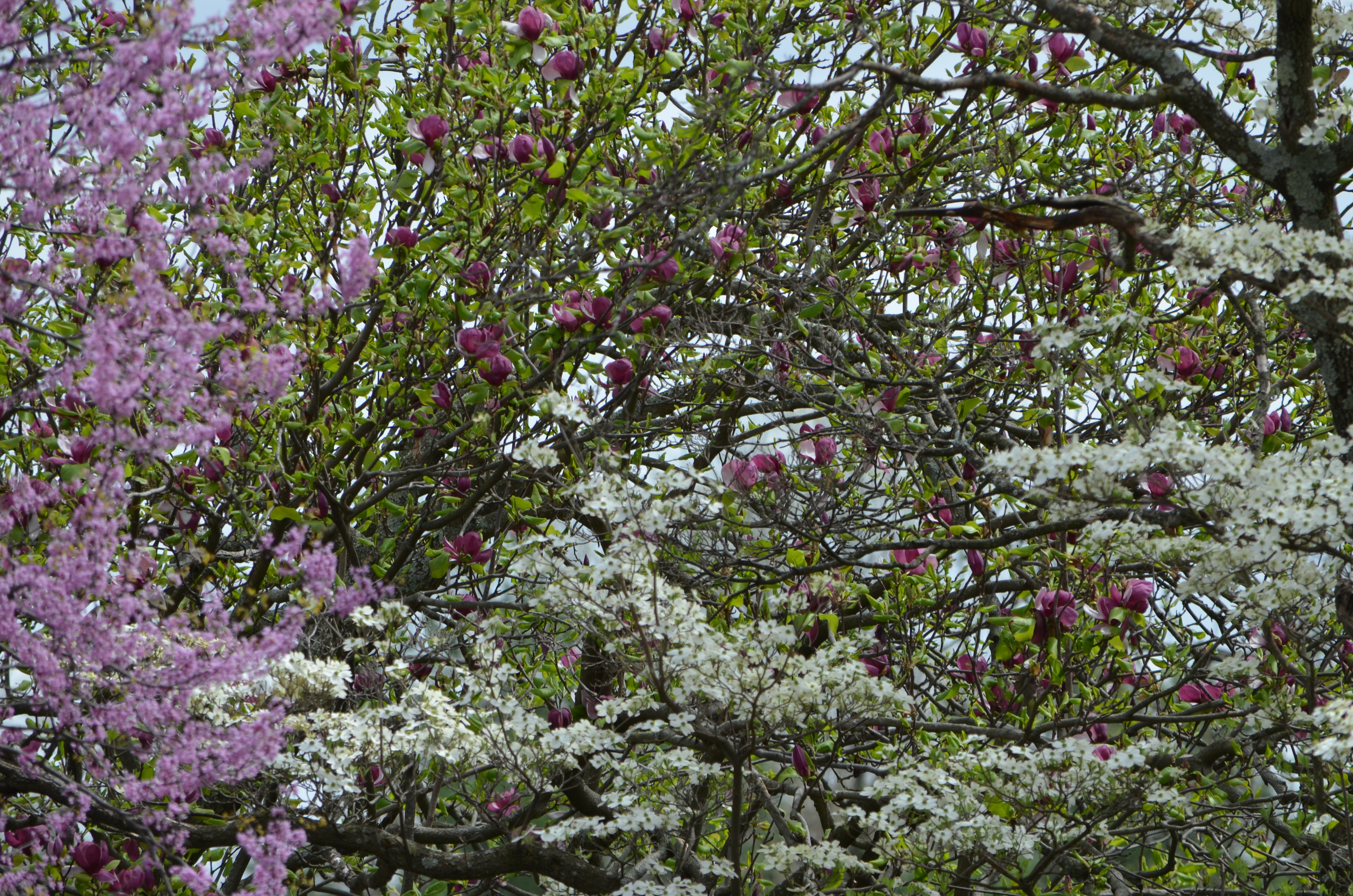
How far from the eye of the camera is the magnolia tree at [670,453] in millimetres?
2779

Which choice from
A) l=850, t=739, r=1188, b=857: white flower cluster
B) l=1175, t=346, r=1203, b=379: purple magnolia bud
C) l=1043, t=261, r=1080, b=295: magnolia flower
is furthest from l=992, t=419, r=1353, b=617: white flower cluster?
l=1043, t=261, r=1080, b=295: magnolia flower

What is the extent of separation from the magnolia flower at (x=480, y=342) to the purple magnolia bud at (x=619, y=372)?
0.45 meters

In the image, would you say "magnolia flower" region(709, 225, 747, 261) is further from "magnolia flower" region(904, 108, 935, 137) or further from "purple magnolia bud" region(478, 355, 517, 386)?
"purple magnolia bud" region(478, 355, 517, 386)

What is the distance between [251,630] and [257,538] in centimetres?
48

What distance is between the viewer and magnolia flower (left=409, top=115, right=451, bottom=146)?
4043 mm

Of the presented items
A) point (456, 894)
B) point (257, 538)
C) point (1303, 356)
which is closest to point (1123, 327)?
point (1303, 356)

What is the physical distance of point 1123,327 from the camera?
3928mm

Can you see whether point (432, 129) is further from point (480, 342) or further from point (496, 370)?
point (496, 370)

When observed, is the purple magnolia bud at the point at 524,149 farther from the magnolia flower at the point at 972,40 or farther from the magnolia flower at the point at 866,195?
the magnolia flower at the point at 972,40

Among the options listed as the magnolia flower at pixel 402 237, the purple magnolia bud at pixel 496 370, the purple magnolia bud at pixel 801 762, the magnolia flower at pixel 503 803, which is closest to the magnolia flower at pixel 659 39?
the magnolia flower at pixel 402 237

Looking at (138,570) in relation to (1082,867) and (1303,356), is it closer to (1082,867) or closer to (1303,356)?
(1082,867)

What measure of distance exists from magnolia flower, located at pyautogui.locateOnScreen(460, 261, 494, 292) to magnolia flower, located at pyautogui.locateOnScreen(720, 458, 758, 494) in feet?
3.59

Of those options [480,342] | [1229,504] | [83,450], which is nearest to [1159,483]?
[1229,504]

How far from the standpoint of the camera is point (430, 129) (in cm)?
406
